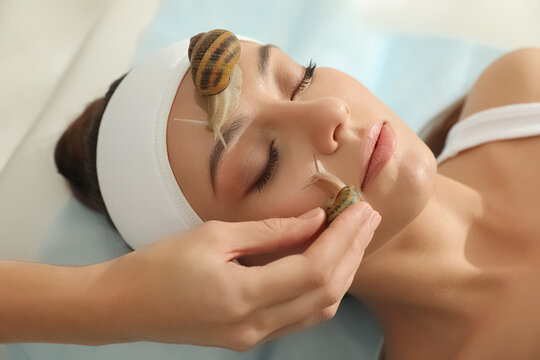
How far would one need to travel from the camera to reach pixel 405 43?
234 cm

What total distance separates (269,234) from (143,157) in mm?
513

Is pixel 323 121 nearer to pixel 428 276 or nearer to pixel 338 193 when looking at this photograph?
pixel 338 193

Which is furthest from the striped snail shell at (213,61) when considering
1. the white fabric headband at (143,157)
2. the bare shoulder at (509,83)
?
the bare shoulder at (509,83)

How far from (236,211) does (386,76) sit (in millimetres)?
1399

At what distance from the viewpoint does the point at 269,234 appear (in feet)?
3.29

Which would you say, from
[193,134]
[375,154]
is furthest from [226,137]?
[375,154]

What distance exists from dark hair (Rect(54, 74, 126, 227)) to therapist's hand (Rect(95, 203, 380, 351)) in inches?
25.3

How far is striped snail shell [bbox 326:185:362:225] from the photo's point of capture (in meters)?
1.06

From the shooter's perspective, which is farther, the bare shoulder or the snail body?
the bare shoulder

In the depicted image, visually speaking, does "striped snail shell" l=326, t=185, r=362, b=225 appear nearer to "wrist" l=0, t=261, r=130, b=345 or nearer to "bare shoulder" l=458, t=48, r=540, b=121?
"wrist" l=0, t=261, r=130, b=345

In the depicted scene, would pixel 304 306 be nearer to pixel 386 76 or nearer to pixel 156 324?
pixel 156 324

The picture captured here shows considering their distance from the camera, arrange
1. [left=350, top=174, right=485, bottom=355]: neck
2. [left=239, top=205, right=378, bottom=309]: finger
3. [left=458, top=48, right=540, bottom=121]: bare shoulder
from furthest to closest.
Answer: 1. [left=458, top=48, right=540, bottom=121]: bare shoulder
2. [left=350, top=174, right=485, bottom=355]: neck
3. [left=239, top=205, right=378, bottom=309]: finger

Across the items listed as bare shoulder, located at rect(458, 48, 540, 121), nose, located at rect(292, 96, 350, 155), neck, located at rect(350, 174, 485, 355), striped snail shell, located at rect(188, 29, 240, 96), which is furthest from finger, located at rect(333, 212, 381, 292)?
bare shoulder, located at rect(458, 48, 540, 121)

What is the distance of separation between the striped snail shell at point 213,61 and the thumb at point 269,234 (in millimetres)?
380
